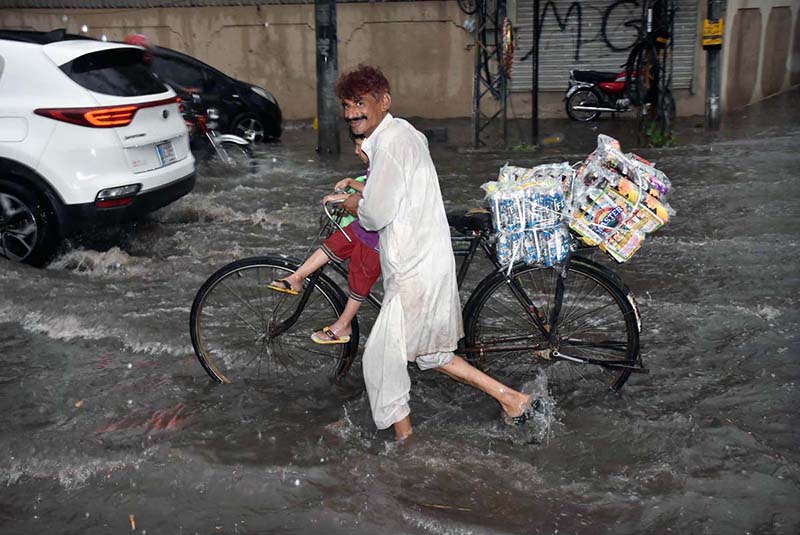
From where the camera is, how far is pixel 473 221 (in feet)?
14.3

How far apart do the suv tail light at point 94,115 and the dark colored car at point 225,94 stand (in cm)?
503

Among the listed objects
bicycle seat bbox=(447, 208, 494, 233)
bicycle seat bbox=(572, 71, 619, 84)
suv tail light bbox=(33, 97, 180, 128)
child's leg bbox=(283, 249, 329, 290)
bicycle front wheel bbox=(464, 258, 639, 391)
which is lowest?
bicycle front wheel bbox=(464, 258, 639, 391)

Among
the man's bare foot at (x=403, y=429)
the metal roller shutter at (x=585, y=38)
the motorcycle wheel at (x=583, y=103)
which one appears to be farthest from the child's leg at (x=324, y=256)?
the metal roller shutter at (x=585, y=38)

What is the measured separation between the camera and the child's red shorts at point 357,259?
4.38 metres

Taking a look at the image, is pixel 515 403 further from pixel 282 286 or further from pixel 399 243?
pixel 282 286

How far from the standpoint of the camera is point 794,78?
16.7 meters

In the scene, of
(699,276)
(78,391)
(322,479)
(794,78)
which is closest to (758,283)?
(699,276)

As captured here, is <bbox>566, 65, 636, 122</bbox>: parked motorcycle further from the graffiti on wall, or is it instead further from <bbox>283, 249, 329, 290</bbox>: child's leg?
<bbox>283, 249, 329, 290</bbox>: child's leg

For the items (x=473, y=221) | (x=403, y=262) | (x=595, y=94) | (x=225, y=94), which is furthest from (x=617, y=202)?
(x=595, y=94)

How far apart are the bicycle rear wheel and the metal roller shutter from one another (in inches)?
427

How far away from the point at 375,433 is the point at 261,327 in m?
1.00

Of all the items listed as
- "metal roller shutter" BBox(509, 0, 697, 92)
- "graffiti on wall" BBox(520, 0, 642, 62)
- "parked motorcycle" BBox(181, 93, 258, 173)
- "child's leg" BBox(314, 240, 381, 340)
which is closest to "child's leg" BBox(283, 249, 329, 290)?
"child's leg" BBox(314, 240, 381, 340)

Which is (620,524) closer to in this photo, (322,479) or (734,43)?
(322,479)

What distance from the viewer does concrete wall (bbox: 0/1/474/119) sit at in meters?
14.8
